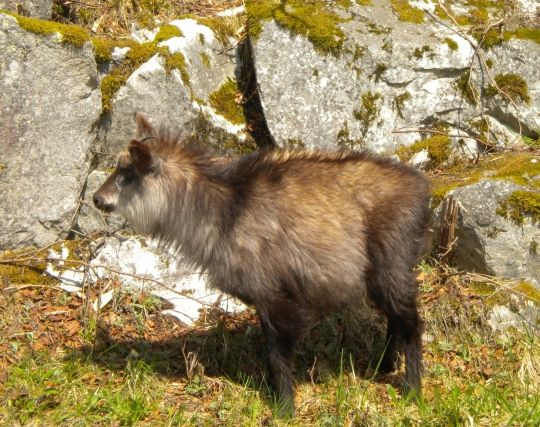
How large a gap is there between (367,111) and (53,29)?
3301mm

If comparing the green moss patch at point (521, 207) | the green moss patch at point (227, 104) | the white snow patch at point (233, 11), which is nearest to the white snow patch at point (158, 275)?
the green moss patch at point (227, 104)

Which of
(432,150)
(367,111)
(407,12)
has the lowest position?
(432,150)

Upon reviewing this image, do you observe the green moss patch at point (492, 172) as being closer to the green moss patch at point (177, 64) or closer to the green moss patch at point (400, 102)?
the green moss patch at point (400, 102)

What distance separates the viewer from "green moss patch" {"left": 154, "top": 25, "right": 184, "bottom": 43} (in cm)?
778

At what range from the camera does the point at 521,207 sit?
21.5ft

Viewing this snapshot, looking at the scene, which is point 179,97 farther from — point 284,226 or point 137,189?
point 284,226

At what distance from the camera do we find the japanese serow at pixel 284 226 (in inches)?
209

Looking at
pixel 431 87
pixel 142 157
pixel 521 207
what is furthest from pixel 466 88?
pixel 142 157

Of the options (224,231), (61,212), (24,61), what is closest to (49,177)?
(61,212)

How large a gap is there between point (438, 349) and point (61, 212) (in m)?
3.79

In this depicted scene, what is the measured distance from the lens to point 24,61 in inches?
263

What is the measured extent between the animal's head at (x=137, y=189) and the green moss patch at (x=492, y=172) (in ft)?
9.54

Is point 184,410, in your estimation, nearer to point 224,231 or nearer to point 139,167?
point 224,231

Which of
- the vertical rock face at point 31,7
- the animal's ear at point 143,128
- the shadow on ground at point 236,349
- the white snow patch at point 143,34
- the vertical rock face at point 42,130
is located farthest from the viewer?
the white snow patch at point 143,34
